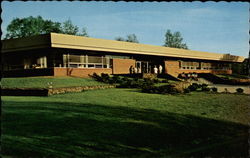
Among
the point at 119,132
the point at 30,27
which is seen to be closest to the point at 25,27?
the point at 30,27

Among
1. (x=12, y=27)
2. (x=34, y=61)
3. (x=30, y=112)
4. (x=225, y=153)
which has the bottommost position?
(x=225, y=153)

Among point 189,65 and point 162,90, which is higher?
point 189,65

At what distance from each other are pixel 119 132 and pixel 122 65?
26.7 meters

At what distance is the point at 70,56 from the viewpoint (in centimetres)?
2877

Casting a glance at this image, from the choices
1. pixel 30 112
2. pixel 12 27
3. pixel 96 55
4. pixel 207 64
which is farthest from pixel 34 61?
pixel 12 27

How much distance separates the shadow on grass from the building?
15881 mm

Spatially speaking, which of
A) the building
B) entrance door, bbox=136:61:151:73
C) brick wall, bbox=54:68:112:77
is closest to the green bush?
brick wall, bbox=54:68:112:77

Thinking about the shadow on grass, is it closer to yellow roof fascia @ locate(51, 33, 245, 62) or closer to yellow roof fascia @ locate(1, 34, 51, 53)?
yellow roof fascia @ locate(1, 34, 51, 53)

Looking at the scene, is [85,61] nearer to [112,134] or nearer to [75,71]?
[75,71]

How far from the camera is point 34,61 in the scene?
A: 99.1ft

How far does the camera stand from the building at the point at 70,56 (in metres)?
26.8

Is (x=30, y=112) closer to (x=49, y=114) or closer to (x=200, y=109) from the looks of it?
(x=49, y=114)

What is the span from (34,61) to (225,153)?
26.5 m

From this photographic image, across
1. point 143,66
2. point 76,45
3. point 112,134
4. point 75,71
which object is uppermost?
point 76,45
